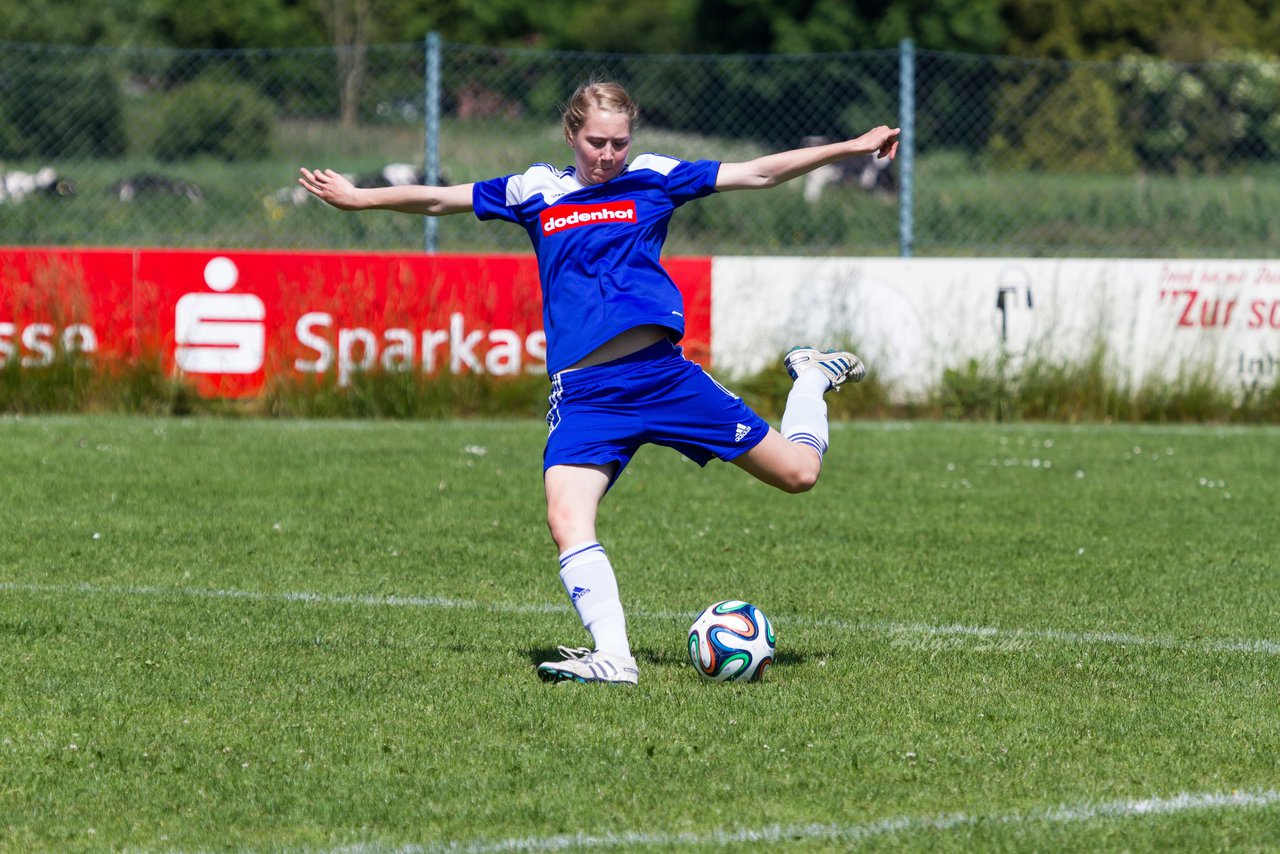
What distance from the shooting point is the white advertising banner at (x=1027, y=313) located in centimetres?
1288

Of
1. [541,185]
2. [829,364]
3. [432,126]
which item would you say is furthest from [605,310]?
[432,126]

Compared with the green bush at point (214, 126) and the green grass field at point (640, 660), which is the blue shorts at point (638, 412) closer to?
the green grass field at point (640, 660)

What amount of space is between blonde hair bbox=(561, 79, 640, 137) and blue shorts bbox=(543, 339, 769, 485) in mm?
733

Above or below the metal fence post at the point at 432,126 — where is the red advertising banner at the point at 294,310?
below

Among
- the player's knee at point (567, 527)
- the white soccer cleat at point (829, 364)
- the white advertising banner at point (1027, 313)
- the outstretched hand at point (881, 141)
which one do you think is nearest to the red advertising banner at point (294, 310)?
the white advertising banner at point (1027, 313)

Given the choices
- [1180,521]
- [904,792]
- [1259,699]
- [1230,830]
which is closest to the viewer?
[1230,830]

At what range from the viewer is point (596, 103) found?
17.8 ft

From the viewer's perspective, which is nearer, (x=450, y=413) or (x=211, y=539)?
(x=211, y=539)

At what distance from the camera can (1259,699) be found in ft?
17.0

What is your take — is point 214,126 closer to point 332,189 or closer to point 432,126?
point 432,126

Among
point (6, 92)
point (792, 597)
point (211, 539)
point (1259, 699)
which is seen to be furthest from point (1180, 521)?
point (6, 92)

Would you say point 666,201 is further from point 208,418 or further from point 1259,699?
point 208,418

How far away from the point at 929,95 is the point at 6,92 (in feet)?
26.0

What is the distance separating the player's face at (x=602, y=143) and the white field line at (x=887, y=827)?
2.32m
